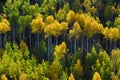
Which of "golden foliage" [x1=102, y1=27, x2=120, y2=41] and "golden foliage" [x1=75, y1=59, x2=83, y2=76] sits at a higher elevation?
"golden foliage" [x1=102, y1=27, x2=120, y2=41]

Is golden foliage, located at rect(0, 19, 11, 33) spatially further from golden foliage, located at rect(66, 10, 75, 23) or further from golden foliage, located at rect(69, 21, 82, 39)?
golden foliage, located at rect(66, 10, 75, 23)

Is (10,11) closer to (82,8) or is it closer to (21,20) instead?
(21,20)

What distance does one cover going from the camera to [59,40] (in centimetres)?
13062

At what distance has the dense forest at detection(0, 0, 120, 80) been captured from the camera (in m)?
112

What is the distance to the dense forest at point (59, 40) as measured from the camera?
369 feet

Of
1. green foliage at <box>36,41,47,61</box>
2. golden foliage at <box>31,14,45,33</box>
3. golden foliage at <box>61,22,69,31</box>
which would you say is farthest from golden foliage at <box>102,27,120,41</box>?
golden foliage at <box>31,14,45,33</box>

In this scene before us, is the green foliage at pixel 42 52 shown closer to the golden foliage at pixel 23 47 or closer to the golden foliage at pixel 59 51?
the golden foliage at pixel 23 47

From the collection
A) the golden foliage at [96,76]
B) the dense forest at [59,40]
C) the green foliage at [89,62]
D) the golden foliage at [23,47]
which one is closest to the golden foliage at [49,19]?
the dense forest at [59,40]

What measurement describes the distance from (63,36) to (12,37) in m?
12.6

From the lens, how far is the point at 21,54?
384 feet

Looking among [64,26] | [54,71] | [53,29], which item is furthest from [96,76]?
[64,26]

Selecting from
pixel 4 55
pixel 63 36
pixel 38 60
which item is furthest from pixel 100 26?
pixel 4 55

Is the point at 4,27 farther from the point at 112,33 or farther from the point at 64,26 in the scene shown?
the point at 112,33

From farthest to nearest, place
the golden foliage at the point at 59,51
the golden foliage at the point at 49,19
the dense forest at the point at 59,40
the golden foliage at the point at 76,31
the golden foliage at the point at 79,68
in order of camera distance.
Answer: the golden foliage at the point at 49,19 → the golden foliage at the point at 76,31 → the golden foliage at the point at 59,51 → the golden foliage at the point at 79,68 → the dense forest at the point at 59,40
